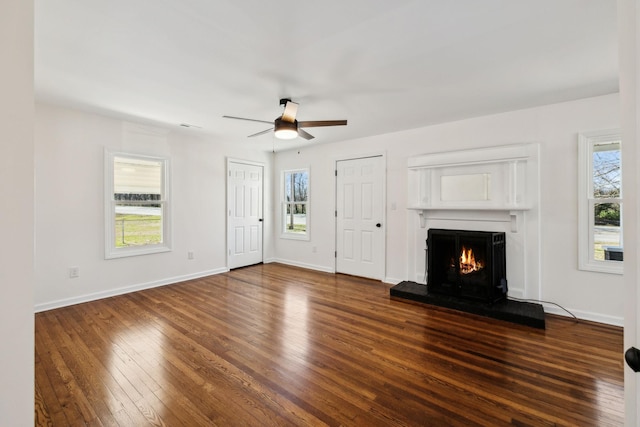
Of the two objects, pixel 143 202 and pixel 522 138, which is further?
pixel 143 202

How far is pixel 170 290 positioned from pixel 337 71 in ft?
12.6

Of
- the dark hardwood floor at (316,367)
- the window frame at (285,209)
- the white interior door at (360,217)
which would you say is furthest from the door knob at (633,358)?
the window frame at (285,209)

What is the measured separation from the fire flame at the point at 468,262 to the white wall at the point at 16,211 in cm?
397

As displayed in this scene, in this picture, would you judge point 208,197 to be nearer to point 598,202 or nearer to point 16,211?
point 16,211

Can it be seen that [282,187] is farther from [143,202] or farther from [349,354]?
[349,354]

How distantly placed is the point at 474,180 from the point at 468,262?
3.59 ft

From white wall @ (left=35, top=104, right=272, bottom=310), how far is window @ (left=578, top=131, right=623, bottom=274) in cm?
529

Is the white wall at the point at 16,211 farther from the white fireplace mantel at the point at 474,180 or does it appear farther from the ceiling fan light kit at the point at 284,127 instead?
the white fireplace mantel at the point at 474,180

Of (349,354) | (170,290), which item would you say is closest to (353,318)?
(349,354)

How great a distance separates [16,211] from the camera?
89cm

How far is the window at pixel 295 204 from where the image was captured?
5.95m

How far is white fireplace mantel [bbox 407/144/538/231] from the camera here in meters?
3.55

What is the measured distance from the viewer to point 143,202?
14.6 feet

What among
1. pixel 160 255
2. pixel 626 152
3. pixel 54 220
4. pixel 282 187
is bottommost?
pixel 160 255
